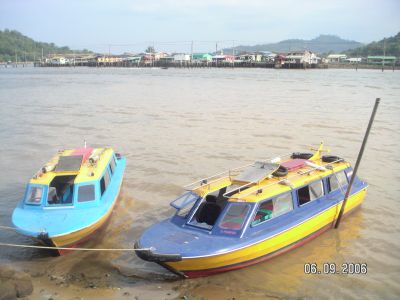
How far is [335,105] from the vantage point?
37125 millimetres

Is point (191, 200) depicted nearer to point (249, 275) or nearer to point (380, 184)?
point (249, 275)

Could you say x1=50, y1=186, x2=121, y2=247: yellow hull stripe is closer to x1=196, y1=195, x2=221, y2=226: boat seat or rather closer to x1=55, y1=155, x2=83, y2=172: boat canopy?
x1=55, y1=155, x2=83, y2=172: boat canopy

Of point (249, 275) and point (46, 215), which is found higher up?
point (46, 215)

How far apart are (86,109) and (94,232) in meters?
26.4

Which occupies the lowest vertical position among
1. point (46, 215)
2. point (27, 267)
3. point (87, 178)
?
point (27, 267)

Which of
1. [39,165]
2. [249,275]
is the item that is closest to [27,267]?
[249,275]

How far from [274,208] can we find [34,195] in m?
6.36

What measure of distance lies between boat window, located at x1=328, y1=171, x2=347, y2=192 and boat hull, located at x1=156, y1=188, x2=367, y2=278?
89 centimetres

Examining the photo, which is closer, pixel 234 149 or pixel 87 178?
pixel 87 178

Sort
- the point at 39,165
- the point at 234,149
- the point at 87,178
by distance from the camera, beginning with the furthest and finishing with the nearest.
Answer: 1. the point at 234,149
2. the point at 39,165
3. the point at 87,178

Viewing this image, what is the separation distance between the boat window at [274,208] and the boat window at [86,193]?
4.69 metres

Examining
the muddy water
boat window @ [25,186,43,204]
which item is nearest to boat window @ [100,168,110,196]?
the muddy water

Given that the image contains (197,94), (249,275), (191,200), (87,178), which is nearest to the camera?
(249,275)

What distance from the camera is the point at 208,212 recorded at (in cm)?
1051
